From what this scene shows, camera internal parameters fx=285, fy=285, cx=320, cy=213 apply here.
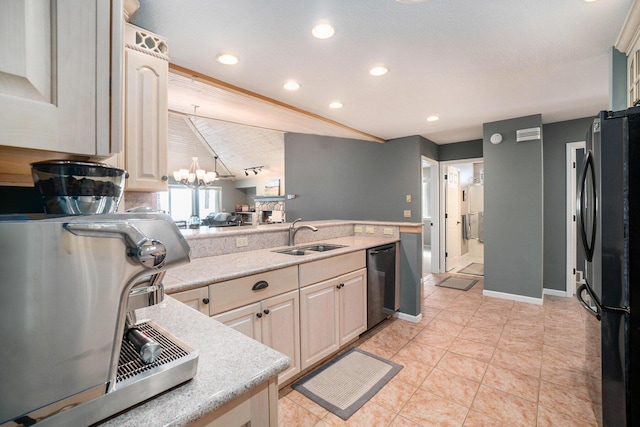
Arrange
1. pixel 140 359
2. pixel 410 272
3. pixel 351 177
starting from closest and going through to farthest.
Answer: pixel 140 359 → pixel 410 272 → pixel 351 177

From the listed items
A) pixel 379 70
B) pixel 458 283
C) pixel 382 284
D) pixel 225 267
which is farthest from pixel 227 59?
A: pixel 458 283

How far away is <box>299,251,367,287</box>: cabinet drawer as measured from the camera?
83.1 inches

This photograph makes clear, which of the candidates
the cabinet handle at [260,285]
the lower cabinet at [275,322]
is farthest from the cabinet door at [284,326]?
the cabinet handle at [260,285]

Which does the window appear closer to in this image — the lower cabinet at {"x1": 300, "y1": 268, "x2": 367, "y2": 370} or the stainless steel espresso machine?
the lower cabinet at {"x1": 300, "y1": 268, "x2": 367, "y2": 370}

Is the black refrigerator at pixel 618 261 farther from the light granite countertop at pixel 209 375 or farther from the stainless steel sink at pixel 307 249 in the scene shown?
Answer: the stainless steel sink at pixel 307 249

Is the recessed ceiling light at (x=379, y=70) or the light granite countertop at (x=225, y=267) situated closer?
the light granite countertop at (x=225, y=267)

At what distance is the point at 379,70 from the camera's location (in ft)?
7.57

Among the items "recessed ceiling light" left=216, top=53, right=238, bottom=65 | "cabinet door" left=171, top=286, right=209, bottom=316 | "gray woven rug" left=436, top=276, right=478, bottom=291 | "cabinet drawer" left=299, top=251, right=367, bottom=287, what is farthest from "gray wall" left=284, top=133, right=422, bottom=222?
"cabinet door" left=171, top=286, right=209, bottom=316

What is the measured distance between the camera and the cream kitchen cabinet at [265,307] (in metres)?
1.62

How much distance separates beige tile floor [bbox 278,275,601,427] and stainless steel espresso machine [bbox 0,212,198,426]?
1505mm

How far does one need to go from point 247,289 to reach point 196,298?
31cm

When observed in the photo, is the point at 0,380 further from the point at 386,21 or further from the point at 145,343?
the point at 386,21

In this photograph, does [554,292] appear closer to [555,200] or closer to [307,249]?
[555,200]

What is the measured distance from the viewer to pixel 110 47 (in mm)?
585
